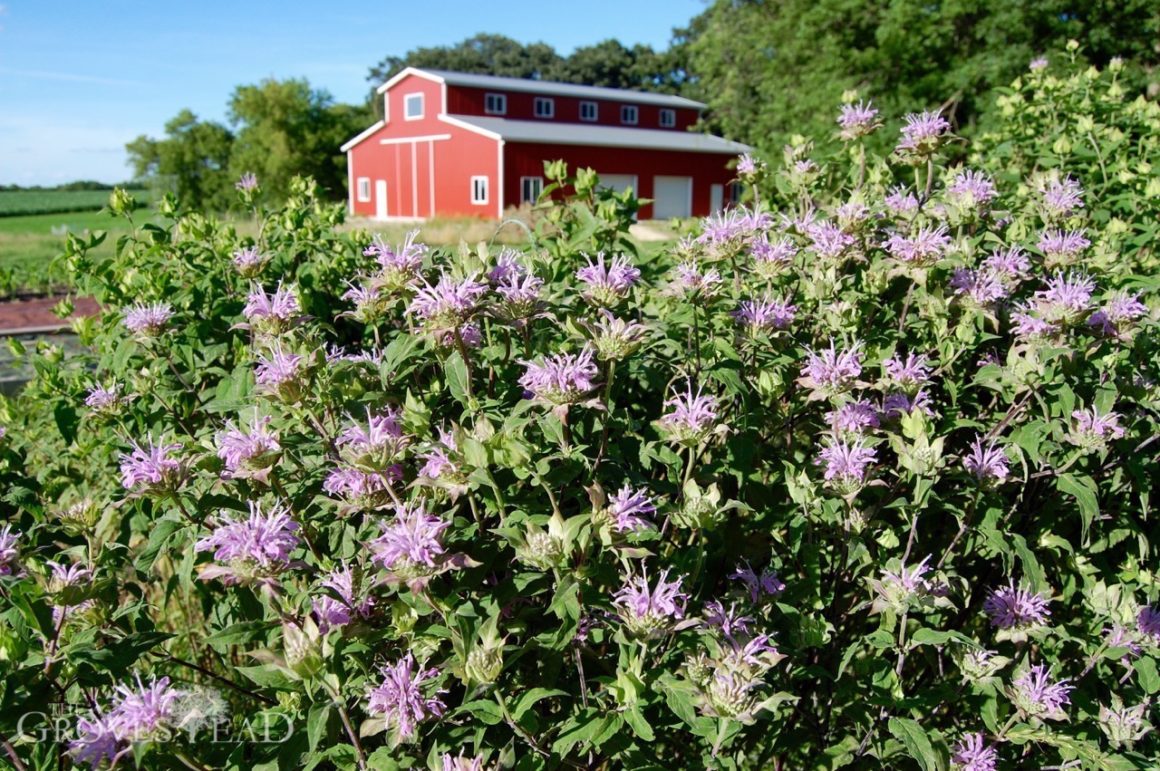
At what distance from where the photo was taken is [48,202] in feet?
171

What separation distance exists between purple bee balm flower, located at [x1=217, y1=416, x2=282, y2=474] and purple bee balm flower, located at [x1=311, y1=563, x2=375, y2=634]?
0.25 m

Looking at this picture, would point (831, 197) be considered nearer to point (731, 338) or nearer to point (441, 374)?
point (731, 338)

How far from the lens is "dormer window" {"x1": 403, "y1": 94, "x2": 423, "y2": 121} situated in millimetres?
31922

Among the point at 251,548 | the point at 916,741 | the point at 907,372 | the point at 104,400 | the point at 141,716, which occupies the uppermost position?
the point at 907,372

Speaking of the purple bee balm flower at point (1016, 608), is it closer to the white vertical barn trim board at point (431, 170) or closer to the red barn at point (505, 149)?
the red barn at point (505, 149)

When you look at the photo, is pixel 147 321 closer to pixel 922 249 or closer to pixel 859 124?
pixel 922 249

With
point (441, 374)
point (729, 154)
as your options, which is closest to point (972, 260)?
point (441, 374)

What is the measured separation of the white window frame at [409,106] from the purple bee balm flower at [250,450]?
3214cm

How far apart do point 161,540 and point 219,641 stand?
1.39 feet

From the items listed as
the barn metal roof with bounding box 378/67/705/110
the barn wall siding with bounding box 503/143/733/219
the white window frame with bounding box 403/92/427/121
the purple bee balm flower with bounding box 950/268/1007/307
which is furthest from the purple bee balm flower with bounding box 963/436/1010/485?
the white window frame with bounding box 403/92/427/121

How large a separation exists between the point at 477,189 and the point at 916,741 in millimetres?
28540

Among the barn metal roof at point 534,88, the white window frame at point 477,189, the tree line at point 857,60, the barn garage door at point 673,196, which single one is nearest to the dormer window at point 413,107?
the barn metal roof at point 534,88

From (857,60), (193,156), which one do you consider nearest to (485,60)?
(193,156)

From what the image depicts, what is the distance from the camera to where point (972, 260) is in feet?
7.25
